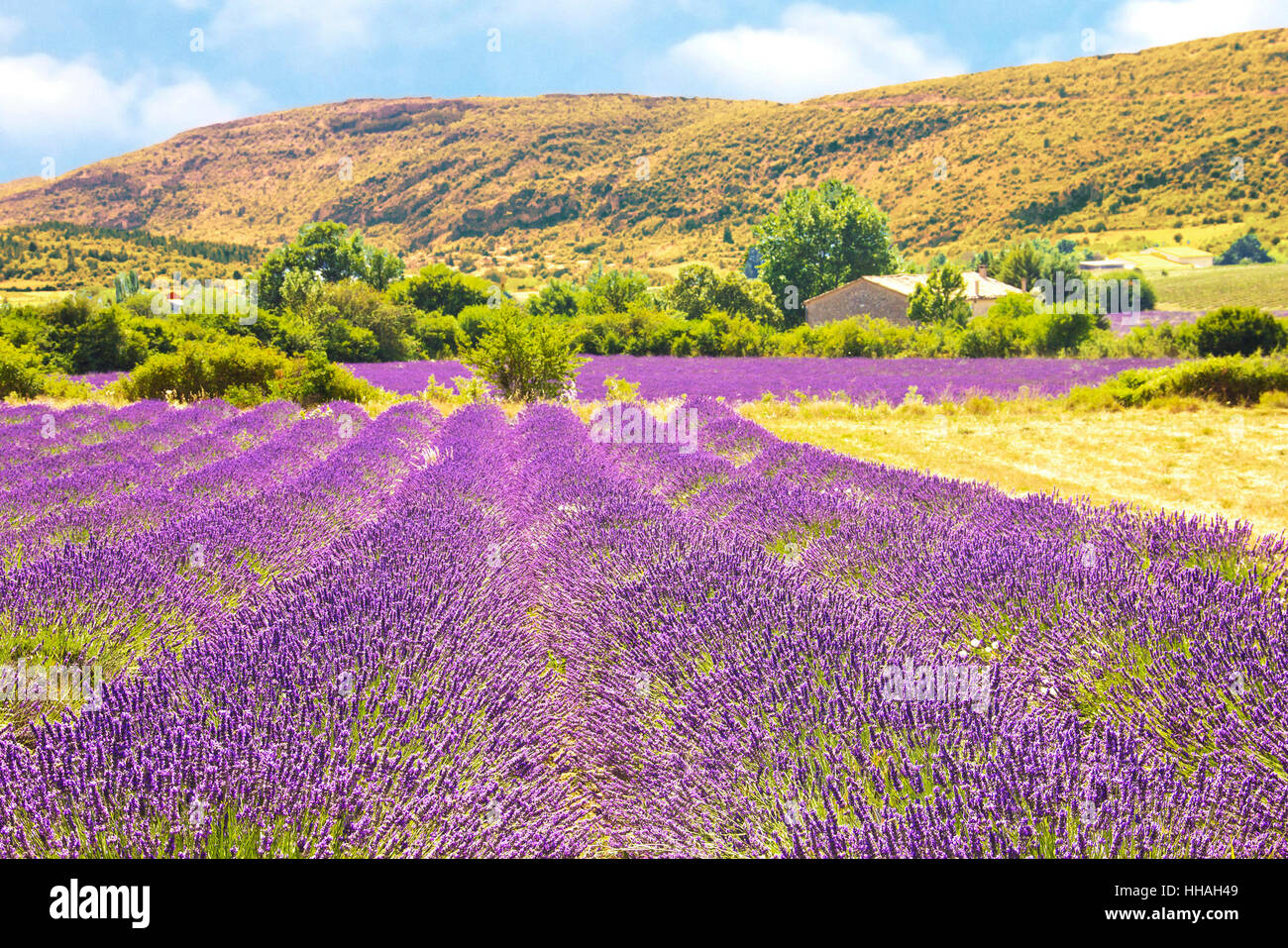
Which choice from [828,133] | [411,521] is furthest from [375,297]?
[828,133]

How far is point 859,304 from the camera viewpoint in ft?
118

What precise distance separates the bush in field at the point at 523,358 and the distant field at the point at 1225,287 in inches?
1575

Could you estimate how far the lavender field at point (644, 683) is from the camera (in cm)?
130

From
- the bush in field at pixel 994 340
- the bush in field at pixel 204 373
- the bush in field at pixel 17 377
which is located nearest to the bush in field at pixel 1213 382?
the bush in field at pixel 994 340

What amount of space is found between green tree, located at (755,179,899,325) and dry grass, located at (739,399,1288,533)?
1401 inches

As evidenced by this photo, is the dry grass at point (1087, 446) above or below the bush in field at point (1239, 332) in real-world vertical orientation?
below

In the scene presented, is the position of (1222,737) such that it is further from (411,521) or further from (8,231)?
(8,231)

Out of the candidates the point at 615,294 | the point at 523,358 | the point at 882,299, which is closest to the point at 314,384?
the point at 523,358

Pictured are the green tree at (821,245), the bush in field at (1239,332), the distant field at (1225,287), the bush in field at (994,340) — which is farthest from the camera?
the green tree at (821,245)

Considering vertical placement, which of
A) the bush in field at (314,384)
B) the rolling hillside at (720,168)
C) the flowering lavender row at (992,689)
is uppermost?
the rolling hillside at (720,168)

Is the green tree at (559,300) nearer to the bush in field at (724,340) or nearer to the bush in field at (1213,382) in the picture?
the bush in field at (724,340)

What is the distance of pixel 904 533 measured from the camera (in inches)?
129

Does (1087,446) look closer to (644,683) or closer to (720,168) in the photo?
(644,683)

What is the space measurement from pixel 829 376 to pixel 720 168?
3106 inches
